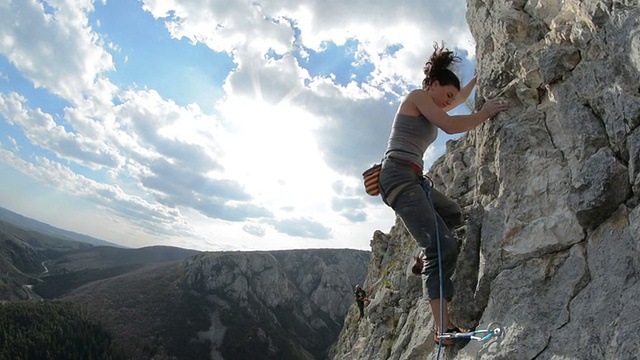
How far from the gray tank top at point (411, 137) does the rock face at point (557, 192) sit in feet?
3.20

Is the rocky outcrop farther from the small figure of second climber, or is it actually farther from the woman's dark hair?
the woman's dark hair

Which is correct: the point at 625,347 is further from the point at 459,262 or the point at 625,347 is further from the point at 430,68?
the point at 430,68

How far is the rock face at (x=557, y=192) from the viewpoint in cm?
373

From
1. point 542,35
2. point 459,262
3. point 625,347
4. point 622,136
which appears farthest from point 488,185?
point 625,347

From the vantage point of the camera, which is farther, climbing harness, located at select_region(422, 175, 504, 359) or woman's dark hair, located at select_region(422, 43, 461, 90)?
woman's dark hair, located at select_region(422, 43, 461, 90)

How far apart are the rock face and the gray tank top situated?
3.20ft

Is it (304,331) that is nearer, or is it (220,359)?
(220,359)

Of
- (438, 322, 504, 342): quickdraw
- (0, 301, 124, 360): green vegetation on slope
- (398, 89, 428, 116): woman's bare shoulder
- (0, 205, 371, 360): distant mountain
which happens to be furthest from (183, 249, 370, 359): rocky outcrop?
(398, 89, 428, 116): woman's bare shoulder

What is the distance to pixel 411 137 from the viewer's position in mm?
5836

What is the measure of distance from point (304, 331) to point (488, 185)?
614ft

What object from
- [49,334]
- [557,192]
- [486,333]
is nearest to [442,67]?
[557,192]

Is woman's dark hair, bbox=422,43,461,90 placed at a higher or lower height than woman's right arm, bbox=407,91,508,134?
higher

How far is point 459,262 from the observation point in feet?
18.5

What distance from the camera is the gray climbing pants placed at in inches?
208
